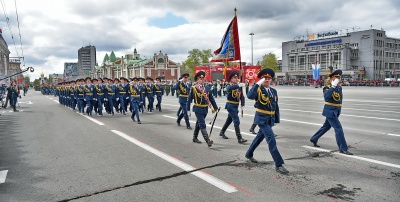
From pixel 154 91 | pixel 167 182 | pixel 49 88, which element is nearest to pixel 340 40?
pixel 49 88

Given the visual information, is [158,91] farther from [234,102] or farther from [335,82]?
[335,82]

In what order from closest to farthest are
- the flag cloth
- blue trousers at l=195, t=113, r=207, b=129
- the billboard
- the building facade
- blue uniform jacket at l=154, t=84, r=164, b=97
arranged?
blue trousers at l=195, t=113, r=207, b=129 → the flag cloth → blue uniform jacket at l=154, t=84, r=164, b=97 → the building facade → the billboard

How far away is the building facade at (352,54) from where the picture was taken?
73.9 metres

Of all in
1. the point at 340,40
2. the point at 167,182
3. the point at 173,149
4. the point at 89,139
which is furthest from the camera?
the point at 340,40

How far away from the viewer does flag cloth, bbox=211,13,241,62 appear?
1096 centimetres

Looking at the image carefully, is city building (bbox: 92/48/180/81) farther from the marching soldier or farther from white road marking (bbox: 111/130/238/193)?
white road marking (bbox: 111/130/238/193)

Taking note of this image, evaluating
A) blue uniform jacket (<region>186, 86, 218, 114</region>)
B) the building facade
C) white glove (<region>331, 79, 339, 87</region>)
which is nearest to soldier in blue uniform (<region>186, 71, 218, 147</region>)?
blue uniform jacket (<region>186, 86, 218, 114</region>)

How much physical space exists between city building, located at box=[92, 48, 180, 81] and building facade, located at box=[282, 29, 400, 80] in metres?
41.4

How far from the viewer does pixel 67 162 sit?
21.6ft

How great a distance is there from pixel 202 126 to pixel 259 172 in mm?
2507

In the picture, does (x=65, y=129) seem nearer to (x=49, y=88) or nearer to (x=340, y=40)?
(x=49, y=88)

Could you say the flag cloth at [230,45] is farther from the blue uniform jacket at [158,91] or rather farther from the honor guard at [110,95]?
the honor guard at [110,95]

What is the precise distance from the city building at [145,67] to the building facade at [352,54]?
4142 cm

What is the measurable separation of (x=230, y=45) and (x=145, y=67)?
313ft
